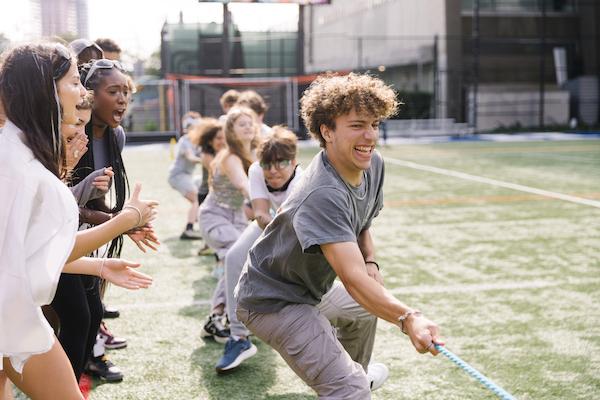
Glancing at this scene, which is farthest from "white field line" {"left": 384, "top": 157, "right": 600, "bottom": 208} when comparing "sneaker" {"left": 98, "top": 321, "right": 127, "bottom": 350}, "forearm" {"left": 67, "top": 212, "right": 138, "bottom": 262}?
"forearm" {"left": 67, "top": 212, "right": 138, "bottom": 262}

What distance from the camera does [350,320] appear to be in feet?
12.5

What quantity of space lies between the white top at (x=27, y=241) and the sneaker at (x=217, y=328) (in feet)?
8.94

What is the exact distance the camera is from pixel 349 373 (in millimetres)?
3213

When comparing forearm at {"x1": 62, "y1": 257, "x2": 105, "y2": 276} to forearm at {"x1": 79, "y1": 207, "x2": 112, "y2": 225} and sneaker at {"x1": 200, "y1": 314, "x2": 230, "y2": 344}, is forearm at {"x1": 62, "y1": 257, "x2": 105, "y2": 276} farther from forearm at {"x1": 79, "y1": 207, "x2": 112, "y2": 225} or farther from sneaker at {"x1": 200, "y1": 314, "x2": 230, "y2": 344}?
sneaker at {"x1": 200, "y1": 314, "x2": 230, "y2": 344}

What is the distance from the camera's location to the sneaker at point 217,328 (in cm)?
531

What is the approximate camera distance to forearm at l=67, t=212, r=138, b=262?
9.39 feet

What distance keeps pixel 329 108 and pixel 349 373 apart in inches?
45.3

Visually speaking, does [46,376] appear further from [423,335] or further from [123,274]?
[423,335]

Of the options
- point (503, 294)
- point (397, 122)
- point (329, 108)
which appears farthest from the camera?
point (397, 122)

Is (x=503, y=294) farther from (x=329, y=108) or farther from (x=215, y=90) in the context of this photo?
(x=215, y=90)

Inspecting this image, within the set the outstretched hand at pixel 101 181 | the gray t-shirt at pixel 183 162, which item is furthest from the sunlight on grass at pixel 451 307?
the outstretched hand at pixel 101 181

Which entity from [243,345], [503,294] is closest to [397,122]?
[503,294]

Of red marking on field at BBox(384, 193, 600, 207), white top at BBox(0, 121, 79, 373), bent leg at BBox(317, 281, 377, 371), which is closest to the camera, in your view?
white top at BBox(0, 121, 79, 373)

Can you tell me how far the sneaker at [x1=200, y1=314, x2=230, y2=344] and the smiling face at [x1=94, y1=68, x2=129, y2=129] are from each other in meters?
1.82
